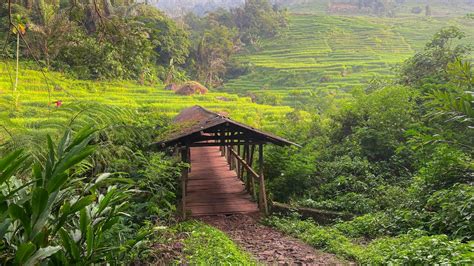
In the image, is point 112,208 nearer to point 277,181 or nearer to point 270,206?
point 270,206

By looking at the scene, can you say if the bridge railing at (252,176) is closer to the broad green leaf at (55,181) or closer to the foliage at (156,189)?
the foliage at (156,189)

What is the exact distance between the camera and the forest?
1.89m

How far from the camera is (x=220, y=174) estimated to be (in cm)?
1057

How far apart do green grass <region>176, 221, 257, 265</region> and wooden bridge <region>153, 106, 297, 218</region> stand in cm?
123

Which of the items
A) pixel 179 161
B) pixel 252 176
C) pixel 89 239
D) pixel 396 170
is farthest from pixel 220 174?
pixel 89 239

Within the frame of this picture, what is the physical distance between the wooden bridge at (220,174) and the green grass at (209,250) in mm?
1228

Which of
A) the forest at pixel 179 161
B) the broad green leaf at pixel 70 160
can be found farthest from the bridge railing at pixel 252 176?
the broad green leaf at pixel 70 160

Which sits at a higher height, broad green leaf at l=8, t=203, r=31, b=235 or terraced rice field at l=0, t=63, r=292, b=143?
broad green leaf at l=8, t=203, r=31, b=235

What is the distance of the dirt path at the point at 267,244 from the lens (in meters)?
5.02

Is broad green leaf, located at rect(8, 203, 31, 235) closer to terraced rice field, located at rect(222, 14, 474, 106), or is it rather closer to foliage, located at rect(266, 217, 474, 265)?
foliage, located at rect(266, 217, 474, 265)

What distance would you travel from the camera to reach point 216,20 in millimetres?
40375

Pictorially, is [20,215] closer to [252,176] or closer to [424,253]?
[424,253]

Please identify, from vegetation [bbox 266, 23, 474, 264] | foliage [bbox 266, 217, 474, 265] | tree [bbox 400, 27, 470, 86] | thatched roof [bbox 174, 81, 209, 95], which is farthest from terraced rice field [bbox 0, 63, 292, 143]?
tree [bbox 400, 27, 470, 86]

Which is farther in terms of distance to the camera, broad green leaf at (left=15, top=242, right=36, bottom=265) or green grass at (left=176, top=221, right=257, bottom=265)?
green grass at (left=176, top=221, right=257, bottom=265)
